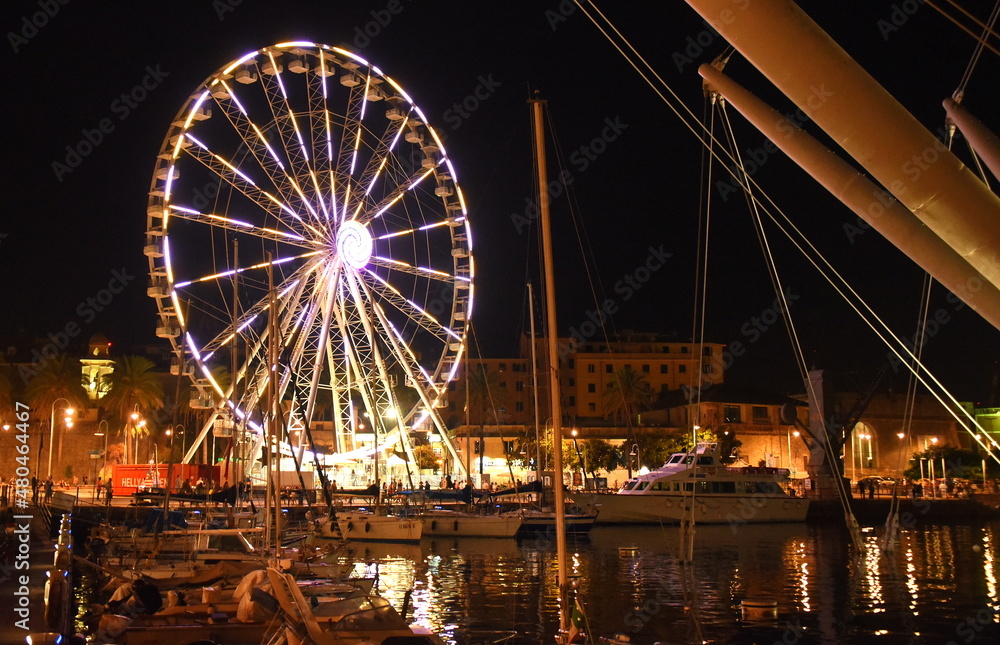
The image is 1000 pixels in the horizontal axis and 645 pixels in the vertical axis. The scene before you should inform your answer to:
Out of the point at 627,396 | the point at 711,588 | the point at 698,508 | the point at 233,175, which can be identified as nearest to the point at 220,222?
the point at 233,175

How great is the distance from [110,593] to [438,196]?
29.0 metres

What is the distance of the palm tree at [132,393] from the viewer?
70.8m

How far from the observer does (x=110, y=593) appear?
2148cm

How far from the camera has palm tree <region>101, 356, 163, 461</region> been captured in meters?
70.8

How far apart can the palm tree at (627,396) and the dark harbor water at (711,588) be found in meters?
51.6

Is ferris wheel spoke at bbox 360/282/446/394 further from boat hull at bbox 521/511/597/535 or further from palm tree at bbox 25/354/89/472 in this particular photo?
palm tree at bbox 25/354/89/472

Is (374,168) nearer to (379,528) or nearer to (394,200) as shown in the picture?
(394,200)

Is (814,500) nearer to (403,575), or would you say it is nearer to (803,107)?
(403,575)

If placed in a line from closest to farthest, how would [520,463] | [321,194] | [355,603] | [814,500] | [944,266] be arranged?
[944,266] → [355,603] → [321,194] → [814,500] → [520,463]

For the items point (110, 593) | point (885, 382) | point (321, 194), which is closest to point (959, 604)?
point (110, 593)

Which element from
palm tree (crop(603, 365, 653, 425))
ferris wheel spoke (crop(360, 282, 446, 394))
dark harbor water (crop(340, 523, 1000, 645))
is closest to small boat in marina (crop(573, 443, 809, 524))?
dark harbor water (crop(340, 523, 1000, 645))

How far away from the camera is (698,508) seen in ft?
164

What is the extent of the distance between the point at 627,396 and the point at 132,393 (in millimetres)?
48221

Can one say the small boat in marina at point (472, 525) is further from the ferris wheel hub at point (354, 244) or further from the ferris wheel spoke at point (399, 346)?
the ferris wheel hub at point (354, 244)
